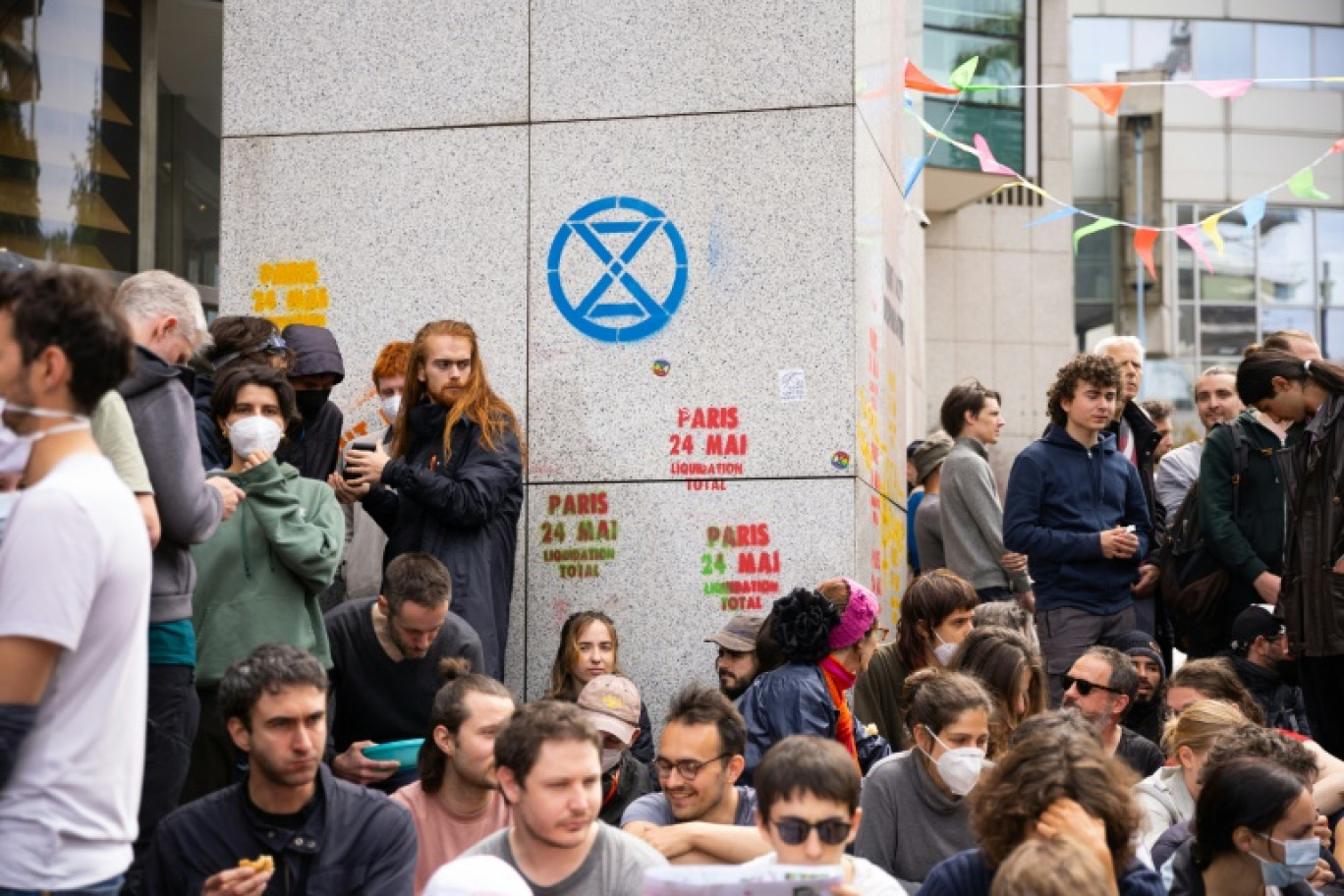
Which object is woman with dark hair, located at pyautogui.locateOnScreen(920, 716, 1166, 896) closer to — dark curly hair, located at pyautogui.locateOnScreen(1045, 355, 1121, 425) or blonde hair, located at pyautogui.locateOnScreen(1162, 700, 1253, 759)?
blonde hair, located at pyautogui.locateOnScreen(1162, 700, 1253, 759)

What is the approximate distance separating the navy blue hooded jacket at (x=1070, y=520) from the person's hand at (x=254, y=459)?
3983mm

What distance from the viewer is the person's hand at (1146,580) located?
10195mm

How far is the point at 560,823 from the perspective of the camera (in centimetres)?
566

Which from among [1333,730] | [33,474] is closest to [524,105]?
[1333,730]

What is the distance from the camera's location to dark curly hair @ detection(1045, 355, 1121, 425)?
32.1 feet

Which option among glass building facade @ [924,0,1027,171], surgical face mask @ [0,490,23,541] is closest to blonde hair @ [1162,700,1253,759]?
surgical face mask @ [0,490,23,541]

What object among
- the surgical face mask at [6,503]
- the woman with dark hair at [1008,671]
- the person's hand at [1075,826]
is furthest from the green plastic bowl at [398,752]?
the person's hand at [1075,826]

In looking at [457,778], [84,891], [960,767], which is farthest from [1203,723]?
[84,891]

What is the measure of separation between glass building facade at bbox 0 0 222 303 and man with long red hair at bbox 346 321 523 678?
457 centimetres

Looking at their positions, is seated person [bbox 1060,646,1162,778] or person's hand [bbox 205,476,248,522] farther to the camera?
seated person [bbox 1060,646,1162,778]

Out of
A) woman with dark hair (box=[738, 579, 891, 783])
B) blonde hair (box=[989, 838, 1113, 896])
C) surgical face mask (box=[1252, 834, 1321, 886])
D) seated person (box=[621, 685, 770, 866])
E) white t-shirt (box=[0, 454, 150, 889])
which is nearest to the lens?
white t-shirt (box=[0, 454, 150, 889])

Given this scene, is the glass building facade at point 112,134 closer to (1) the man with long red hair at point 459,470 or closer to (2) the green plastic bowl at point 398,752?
(1) the man with long red hair at point 459,470

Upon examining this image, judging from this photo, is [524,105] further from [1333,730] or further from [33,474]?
[33,474]

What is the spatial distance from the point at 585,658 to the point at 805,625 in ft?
3.58
